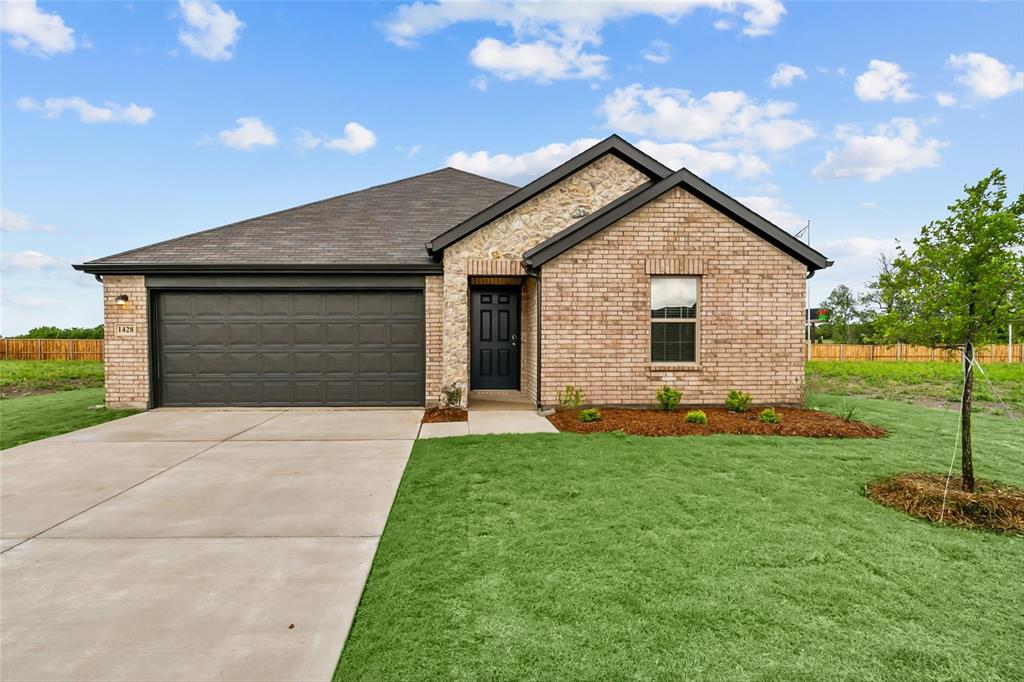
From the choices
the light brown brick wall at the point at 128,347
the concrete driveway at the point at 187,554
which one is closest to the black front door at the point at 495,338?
the concrete driveway at the point at 187,554

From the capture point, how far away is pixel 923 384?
15078 mm

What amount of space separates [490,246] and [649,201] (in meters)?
3.27

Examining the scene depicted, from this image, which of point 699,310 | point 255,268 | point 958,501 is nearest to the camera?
point 958,501

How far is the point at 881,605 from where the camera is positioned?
292cm

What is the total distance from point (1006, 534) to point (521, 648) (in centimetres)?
433

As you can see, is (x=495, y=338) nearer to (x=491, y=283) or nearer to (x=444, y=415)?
(x=491, y=283)

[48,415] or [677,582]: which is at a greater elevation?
[48,415]

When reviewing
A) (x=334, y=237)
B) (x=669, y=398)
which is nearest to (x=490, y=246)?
(x=334, y=237)

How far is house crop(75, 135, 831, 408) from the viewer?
9.47m

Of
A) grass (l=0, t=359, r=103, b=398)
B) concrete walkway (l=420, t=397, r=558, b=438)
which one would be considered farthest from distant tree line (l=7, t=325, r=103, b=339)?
concrete walkway (l=420, t=397, r=558, b=438)

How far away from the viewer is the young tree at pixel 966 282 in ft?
14.9

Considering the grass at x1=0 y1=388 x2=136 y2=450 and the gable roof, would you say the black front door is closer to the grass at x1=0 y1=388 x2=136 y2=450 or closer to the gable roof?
the gable roof

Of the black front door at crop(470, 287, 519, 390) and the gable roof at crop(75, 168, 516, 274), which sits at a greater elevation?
the gable roof at crop(75, 168, 516, 274)

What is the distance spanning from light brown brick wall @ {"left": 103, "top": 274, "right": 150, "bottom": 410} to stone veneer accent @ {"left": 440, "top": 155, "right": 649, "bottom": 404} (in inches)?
251
